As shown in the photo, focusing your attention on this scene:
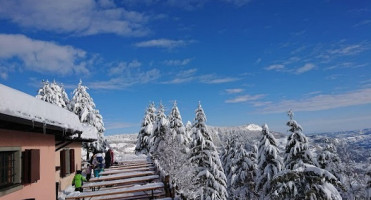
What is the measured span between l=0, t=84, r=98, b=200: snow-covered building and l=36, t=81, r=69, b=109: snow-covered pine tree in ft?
102

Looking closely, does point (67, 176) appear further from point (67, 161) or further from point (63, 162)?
point (63, 162)

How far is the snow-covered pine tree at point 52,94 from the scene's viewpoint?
40350 millimetres

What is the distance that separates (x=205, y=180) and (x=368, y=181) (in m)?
12.4

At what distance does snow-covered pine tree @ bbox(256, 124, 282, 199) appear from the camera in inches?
999

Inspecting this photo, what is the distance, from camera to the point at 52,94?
134 ft

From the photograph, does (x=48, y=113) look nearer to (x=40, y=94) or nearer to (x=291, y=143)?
(x=291, y=143)

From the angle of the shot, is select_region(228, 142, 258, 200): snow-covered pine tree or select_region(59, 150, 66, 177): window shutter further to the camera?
select_region(228, 142, 258, 200): snow-covered pine tree

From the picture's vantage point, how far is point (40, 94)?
4097 cm

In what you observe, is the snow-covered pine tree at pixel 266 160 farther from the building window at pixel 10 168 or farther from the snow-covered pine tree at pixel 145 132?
the snow-covered pine tree at pixel 145 132

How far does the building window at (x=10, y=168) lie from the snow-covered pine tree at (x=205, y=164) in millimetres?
17118

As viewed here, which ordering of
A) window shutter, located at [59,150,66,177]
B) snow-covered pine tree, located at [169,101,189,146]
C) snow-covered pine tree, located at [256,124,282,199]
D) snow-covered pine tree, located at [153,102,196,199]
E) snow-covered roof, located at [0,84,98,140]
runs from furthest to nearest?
1. snow-covered pine tree, located at [169,101,189,146]
2. snow-covered pine tree, located at [256,124,282,199]
3. window shutter, located at [59,150,66,177]
4. snow-covered pine tree, located at [153,102,196,199]
5. snow-covered roof, located at [0,84,98,140]

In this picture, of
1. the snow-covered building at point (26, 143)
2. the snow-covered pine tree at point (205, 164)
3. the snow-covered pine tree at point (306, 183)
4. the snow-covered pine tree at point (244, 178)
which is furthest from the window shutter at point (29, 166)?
the snow-covered pine tree at point (244, 178)

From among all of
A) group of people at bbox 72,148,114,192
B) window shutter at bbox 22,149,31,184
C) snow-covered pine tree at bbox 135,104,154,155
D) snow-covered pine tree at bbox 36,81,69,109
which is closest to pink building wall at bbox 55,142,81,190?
group of people at bbox 72,148,114,192

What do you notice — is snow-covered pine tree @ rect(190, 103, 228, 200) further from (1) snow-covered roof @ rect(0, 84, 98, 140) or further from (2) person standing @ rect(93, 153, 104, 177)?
(1) snow-covered roof @ rect(0, 84, 98, 140)
